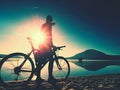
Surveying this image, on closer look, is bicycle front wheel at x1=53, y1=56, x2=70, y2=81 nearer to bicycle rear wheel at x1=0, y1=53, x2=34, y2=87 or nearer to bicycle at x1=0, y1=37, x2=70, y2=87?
bicycle at x1=0, y1=37, x2=70, y2=87

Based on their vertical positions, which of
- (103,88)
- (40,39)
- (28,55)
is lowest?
(103,88)

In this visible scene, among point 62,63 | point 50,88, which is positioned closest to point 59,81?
point 62,63

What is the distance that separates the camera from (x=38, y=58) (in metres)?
8.30

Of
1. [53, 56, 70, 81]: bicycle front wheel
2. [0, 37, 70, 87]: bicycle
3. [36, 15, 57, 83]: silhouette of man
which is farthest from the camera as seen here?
[53, 56, 70, 81]: bicycle front wheel

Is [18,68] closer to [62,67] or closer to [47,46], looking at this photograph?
[47,46]

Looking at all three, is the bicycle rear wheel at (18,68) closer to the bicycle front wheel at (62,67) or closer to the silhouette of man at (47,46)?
the silhouette of man at (47,46)

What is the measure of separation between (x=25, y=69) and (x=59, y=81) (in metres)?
2.01

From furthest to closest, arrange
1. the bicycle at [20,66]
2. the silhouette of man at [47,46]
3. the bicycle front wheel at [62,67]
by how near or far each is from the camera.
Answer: the bicycle front wheel at [62,67]
the silhouette of man at [47,46]
the bicycle at [20,66]

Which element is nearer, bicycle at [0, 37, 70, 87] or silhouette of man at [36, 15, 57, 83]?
A: bicycle at [0, 37, 70, 87]

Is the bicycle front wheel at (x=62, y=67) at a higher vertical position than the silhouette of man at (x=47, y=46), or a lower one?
lower

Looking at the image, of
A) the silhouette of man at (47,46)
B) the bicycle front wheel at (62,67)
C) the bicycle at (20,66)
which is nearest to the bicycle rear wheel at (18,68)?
the bicycle at (20,66)

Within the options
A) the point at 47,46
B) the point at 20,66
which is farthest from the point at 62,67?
the point at 20,66

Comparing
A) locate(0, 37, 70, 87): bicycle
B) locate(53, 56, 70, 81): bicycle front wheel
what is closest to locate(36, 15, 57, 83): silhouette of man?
locate(0, 37, 70, 87): bicycle

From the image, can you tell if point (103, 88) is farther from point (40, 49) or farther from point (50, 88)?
point (40, 49)
